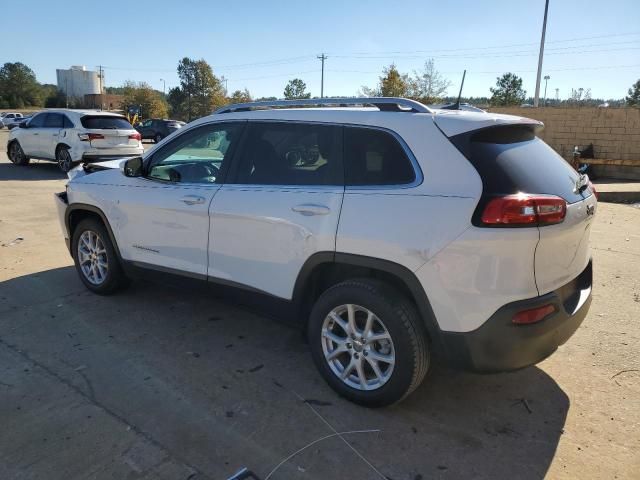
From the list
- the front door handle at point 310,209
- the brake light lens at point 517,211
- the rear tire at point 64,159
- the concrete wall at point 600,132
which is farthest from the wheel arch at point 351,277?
the concrete wall at point 600,132

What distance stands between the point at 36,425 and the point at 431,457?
Answer: 218 centimetres

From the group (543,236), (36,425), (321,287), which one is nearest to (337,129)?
(321,287)

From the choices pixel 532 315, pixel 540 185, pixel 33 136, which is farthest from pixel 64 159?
pixel 532 315

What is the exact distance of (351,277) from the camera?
3.14 metres

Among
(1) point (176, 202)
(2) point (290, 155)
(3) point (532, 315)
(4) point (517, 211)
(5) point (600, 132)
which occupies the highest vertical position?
(5) point (600, 132)

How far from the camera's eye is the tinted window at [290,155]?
3.18m

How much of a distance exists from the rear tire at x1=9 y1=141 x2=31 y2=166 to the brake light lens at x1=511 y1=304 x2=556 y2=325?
52.8 ft

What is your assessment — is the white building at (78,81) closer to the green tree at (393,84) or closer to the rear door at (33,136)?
the green tree at (393,84)

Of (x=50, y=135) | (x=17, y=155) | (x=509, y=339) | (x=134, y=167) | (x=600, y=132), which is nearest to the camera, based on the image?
(x=509, y=339)

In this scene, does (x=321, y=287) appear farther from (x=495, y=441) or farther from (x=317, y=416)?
(x=495, y=441)

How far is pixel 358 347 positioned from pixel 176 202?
1847 millimetres

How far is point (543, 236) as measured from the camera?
2547 mm

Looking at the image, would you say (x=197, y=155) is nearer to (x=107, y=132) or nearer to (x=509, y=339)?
(x=509, y=339)

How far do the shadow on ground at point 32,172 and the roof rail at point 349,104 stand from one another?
10951mm
